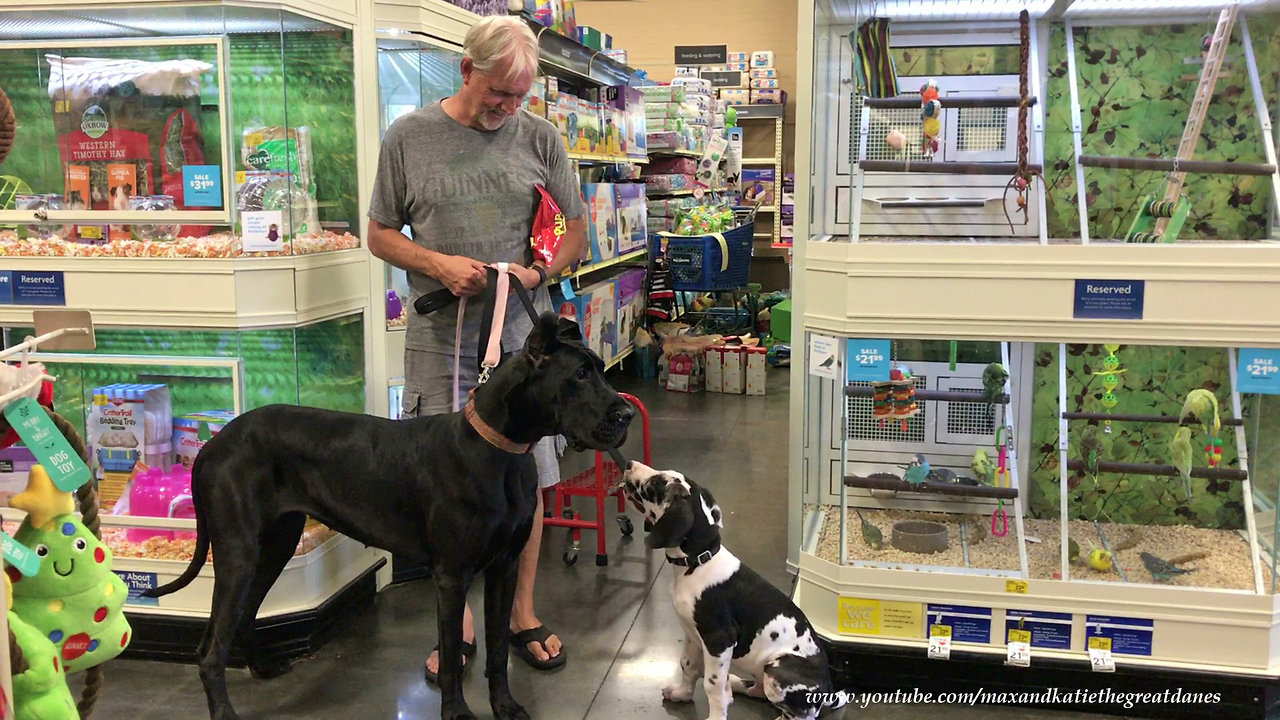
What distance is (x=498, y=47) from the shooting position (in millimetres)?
2705

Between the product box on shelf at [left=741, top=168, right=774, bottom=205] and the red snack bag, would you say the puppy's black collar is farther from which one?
the product box on shelf at [left=741, top=168, right=774, bottom=205]

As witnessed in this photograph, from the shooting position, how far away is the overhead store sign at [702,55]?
38.8ft

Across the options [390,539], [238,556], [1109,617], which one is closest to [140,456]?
[238,556]

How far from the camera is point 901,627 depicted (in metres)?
2.96

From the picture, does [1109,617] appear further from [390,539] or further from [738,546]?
[390,539]

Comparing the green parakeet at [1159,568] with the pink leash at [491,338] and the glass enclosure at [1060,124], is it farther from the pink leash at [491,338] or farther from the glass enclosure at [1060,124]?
the pink leash at [491,338]

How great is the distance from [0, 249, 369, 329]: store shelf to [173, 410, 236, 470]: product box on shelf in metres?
0.33

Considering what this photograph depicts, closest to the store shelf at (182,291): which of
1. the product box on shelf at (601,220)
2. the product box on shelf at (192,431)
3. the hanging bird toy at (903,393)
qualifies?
the product box on shelf at (192,431)

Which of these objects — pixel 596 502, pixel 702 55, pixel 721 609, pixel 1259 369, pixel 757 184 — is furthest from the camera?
pixel 702 55

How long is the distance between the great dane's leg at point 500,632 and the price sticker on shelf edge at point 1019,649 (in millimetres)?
1373

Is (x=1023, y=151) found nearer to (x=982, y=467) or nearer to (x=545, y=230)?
(x=982, y=467)

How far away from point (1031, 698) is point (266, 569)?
2.25 m

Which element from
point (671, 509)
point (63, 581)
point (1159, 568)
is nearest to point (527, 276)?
point (671, 509)

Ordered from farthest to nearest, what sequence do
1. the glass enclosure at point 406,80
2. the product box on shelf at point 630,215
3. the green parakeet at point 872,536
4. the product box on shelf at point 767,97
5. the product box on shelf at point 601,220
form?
the product box on shelf at point 767,97
the product box on shelf at point 630,215
the product box on shelf at point 601,220
the glass enclosure at point 406,80
the green parakeet at point 872,536
